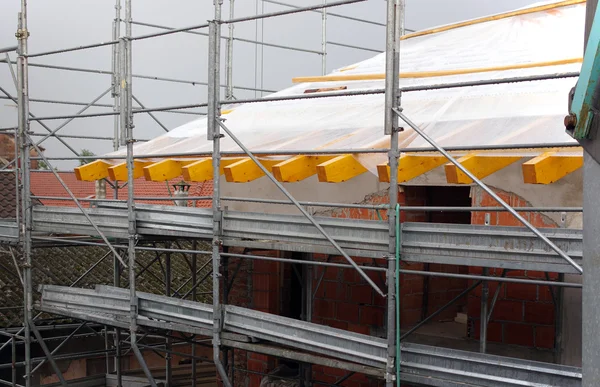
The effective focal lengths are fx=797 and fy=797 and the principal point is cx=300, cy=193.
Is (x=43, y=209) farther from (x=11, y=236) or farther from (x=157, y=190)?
(x=157, y=190)

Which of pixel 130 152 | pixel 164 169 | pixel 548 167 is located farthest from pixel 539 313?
pixel 130 152

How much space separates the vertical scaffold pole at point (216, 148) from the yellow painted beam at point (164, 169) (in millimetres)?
936

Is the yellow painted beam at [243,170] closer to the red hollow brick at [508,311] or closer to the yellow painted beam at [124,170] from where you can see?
the yellow painted beam at [124,170]

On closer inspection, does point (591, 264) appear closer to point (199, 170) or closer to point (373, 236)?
point (373, 236)

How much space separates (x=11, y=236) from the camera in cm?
963

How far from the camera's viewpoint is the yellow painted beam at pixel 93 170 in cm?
885

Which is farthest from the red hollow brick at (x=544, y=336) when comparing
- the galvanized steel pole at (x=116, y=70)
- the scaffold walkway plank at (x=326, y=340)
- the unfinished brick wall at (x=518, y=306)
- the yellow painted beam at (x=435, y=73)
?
the galvanized steel pole at (x=116, y=70)

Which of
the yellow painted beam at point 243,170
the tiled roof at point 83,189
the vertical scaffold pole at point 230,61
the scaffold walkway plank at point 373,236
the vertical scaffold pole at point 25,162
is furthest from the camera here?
the tiled roof at point 83,189

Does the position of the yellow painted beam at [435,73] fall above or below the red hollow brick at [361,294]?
above

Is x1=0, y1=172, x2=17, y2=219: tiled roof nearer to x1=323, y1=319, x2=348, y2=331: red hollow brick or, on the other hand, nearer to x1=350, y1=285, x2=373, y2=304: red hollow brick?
x1=323, y1=319, x2=348, y2=331: red hollow brick

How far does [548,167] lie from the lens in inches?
209

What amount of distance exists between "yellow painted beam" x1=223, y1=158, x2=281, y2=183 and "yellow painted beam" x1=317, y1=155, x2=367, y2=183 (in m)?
0.89

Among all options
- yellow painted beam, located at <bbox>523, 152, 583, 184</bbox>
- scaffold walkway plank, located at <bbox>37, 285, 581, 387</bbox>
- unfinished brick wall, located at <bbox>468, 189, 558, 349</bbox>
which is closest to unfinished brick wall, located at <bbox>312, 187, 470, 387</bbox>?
unfinished brick wall, located at <bbox>468, 189, 558, 349</bbox>

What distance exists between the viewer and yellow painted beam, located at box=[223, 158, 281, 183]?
694 centimetres
